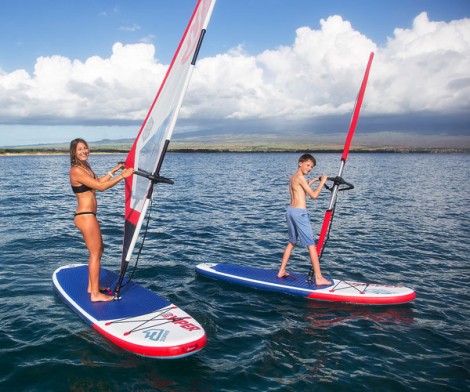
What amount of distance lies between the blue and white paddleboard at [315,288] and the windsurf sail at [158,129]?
3129 millimetres

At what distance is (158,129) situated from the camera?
23.6 feet

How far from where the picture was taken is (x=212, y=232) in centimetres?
1562

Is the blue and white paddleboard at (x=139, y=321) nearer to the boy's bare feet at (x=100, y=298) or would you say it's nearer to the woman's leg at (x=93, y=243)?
the boy's bare feet at (x=100, y=298)

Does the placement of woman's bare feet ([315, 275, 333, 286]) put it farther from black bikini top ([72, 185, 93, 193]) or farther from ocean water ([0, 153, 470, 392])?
black bikini top ([72, 185, 93, 193])

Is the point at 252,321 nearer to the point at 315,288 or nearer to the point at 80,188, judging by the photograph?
the point at 315,288

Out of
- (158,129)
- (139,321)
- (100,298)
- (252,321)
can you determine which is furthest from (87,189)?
(252,321)

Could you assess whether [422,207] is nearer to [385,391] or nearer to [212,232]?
[212,232]

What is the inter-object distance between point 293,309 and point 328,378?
7.90 feet

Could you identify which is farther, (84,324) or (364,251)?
(364,251)

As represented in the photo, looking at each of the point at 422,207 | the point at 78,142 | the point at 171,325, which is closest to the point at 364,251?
the point at 171,325

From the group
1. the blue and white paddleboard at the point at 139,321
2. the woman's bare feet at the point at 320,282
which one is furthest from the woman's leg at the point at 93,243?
the woman's bare feet at the point at 320,282

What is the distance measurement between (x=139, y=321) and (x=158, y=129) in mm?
3619

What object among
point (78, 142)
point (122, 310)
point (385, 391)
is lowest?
point (385, 391)

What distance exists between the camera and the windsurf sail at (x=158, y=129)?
6508 mm
